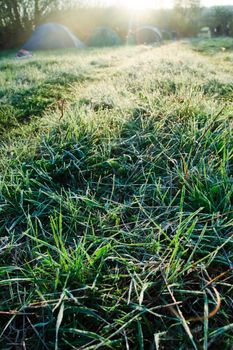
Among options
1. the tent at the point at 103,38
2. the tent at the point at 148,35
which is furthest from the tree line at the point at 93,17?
the tent at the point at 103,38

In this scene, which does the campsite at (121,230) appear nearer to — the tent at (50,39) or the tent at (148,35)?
the tent at (50,39)

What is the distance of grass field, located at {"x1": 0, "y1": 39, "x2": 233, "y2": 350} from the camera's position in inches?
44.3

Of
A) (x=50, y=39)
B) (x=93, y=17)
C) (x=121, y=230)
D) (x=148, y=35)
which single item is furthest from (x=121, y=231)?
(x=93, y=17)

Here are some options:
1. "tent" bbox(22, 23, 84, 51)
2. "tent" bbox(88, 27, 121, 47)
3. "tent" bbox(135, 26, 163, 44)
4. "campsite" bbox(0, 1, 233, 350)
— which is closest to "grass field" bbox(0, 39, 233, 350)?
"campsite" bbox(0, 1, 233, 350)

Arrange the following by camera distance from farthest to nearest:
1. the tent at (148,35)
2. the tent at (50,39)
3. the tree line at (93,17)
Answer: the tent at (148,35), the tree line at (93,17), the tent at (50,39)

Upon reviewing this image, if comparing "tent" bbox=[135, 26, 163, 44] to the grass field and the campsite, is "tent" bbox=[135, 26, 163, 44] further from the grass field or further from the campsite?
the grass field

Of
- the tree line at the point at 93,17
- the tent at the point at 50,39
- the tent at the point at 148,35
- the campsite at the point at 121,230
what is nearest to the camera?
the campsite at the point at 121,230

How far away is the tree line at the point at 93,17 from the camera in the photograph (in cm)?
1693

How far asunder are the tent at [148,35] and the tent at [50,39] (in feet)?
16.4

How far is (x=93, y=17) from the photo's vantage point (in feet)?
69.3

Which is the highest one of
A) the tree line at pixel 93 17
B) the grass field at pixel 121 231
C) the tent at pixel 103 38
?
the tree line at pixel 93 17

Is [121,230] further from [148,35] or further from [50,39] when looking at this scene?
[148,35]

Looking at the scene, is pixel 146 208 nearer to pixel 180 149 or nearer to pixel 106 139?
pixel 180 149

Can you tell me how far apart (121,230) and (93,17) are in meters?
23.0
